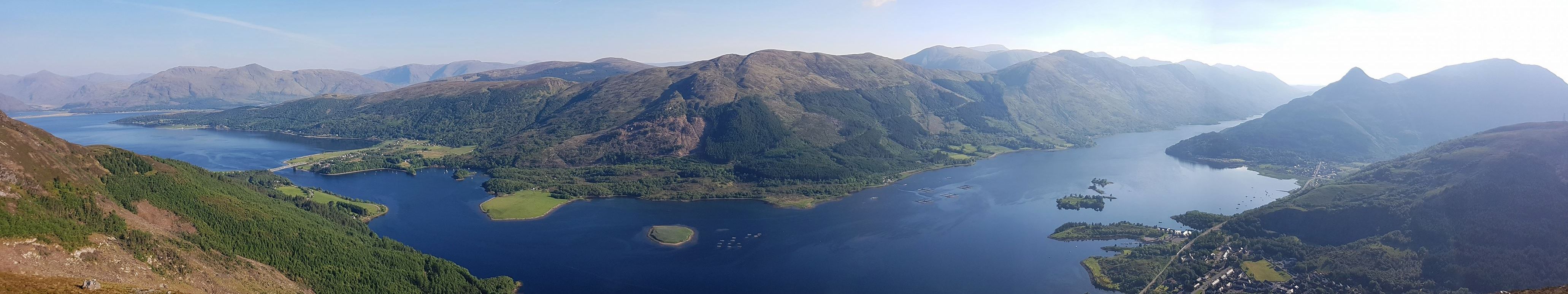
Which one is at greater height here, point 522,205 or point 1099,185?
point 1099,185

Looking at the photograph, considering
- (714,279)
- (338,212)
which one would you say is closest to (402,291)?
(714,279)

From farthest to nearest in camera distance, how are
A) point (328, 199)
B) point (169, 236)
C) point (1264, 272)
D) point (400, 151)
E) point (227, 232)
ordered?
point (400, 151) < point (328, 199) < point (1264, 272) < point (227, 232) < point (169, 236)

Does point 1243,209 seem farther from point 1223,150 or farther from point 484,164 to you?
point 484,164

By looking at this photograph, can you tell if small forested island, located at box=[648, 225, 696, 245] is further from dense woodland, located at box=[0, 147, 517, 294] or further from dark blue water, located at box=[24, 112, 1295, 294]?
dense woodland, located at box=[0, 147, 517, 294]

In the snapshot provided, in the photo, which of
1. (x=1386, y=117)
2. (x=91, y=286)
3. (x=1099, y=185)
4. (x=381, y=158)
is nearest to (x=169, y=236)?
(x=91, y=286)

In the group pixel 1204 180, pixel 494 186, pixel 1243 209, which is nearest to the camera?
pixel 1243 209

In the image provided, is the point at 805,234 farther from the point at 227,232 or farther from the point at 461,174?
the point at 461,174

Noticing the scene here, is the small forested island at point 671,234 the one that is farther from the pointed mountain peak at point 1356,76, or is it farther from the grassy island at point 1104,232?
the pointed mountain peak at point 1356,76

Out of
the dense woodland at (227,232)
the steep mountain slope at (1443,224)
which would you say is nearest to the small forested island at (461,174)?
the dense woodland at (227,232)
